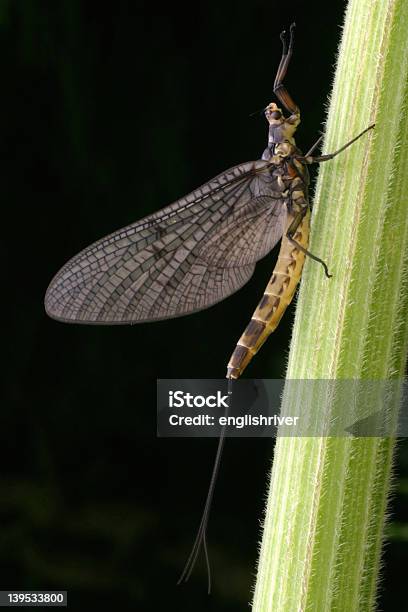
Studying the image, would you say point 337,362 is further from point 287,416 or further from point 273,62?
point 273,62

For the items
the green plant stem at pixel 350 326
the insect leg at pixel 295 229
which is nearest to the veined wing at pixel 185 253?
the insect leg at pixel 295 229

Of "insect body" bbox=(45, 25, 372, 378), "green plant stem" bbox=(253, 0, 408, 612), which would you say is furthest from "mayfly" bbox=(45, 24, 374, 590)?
"green plant stem" bbox=(253, 0, 408, 612)

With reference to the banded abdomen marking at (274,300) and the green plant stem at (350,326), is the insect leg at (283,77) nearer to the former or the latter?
the banded abdomen marking at (274,300)

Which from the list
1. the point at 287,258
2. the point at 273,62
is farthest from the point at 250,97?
the point at 287,258

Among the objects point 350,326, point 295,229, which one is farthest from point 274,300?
point 350,326

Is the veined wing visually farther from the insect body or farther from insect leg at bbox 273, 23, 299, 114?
insect leg at bbox 273, 23, 299, 114

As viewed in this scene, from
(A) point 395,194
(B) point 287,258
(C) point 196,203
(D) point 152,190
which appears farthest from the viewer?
(D) point 152,190
